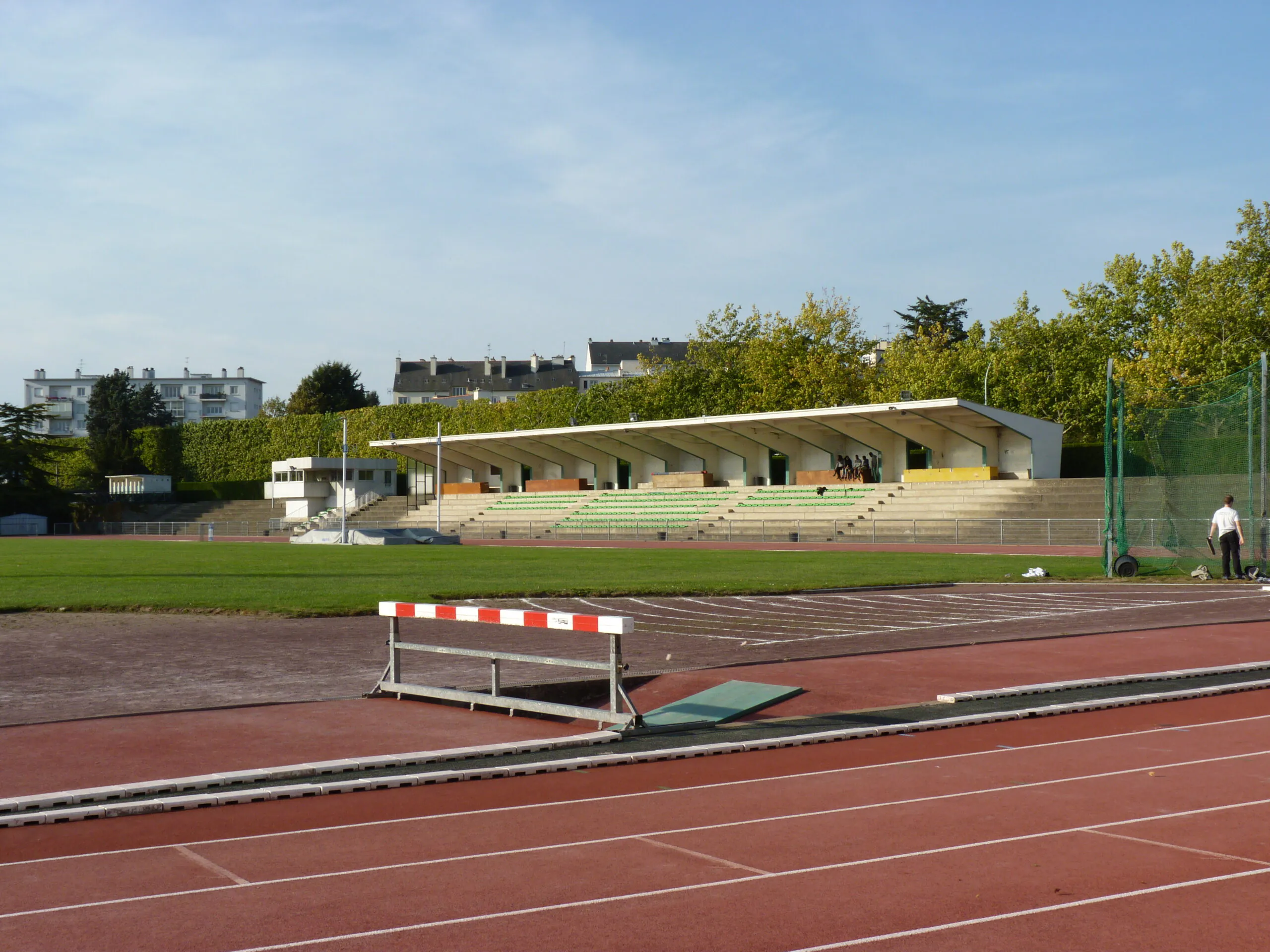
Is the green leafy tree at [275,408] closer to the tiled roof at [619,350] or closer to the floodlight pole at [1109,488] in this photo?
the tiled roof at [619,350]

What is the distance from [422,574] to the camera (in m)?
27.6

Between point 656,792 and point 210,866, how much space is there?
270cm

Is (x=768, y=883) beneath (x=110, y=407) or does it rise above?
beneath

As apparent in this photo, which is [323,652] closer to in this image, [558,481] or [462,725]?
[462,725]

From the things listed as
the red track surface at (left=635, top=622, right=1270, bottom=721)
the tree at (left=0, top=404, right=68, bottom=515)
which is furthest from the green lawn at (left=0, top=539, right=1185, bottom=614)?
the tree at (left=0, top=404, right=68, bottom=515)

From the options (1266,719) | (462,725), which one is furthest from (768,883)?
(1266,719)

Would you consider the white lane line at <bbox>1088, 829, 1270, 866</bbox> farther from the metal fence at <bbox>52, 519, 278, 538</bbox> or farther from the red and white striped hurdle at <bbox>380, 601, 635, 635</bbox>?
the metal fence at <bbox>52, 519, 278, 538</bbox>

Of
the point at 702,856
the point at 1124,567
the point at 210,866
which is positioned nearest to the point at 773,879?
the point at 702,856

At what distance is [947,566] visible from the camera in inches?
1172

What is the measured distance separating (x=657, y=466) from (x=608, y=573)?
43258 millimetres

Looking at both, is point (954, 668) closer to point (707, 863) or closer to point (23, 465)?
point (707, 863)

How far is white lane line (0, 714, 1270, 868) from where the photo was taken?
20.4 feet

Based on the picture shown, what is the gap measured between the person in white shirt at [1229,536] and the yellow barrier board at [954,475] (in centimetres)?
2983

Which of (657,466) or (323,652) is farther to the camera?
(657,466)
